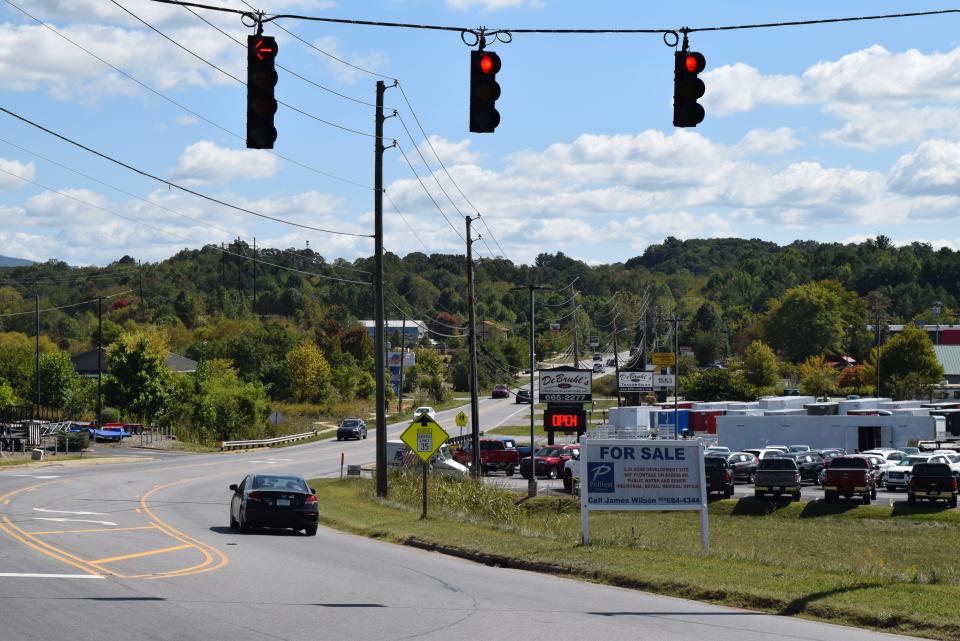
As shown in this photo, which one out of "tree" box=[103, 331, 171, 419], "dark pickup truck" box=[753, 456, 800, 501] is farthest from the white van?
"tree" box=[103, 331, 171, 419]

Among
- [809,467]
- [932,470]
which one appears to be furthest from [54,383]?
[932,470]

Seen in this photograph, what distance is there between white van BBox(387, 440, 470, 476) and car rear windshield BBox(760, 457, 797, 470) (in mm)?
12480

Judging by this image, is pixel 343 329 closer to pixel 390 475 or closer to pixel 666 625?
pixel 390 475

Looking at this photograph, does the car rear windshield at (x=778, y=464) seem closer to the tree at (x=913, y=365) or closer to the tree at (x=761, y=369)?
the tree at (x=913, y=365)

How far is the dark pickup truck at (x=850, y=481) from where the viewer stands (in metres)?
46.5

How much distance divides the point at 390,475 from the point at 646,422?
45266 mm

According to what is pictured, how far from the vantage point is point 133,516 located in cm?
2836

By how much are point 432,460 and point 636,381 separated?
45.0m

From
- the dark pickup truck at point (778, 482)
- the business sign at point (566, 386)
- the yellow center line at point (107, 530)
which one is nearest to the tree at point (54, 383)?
the business sign at point (566, 386)

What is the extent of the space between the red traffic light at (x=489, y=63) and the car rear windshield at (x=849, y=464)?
3632 cm

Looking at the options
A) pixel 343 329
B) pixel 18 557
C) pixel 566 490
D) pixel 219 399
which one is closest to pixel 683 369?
pixel 343 329

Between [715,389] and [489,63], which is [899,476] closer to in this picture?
[489,63]

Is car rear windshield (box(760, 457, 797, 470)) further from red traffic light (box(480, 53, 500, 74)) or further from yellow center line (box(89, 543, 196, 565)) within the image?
red traffic light (box(480, 53, 500, 74))

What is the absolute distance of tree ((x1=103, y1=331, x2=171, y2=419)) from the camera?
3280 inches
